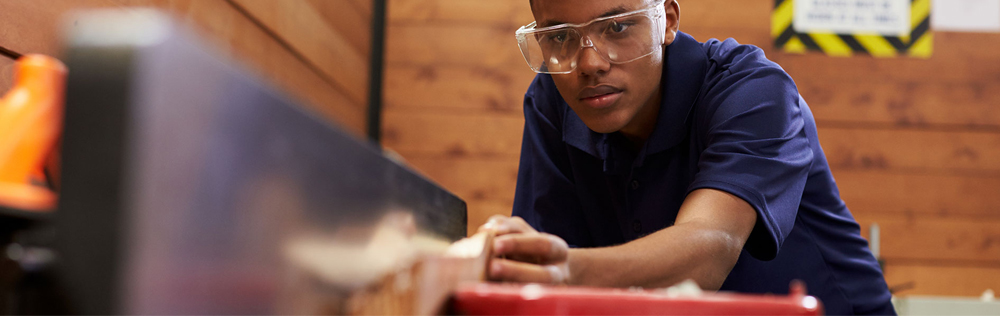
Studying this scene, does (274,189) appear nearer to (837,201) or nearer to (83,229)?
(83,229)

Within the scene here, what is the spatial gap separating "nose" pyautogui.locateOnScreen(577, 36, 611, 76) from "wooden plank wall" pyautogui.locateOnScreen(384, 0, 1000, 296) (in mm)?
1718

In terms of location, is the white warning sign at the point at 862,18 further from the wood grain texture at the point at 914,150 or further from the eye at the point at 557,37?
the eye at the point at 557,37

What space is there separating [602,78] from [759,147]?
10.3 inches

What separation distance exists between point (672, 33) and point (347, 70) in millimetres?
1517

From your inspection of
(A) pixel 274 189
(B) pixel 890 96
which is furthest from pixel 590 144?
(B) pixel 890 96

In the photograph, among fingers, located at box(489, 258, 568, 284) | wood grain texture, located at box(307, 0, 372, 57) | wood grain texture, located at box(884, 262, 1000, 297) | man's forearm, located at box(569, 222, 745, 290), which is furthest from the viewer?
wood grain texture, located at box(884, 262, 1000, 297)

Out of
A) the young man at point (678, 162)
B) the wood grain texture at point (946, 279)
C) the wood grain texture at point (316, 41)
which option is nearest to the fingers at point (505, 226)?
the young man at point (678, 162)

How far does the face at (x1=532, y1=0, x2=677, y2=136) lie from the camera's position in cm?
107

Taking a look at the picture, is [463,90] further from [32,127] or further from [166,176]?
[166,176]

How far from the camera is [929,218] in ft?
9.07

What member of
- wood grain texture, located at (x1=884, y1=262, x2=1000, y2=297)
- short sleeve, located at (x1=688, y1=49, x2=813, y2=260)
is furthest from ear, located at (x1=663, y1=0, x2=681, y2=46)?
wood grain texture, located at (x1=884, y1=262, x2=1000, y2=297)

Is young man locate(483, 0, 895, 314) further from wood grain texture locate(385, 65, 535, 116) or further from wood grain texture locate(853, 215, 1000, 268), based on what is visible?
wood grain texture locate(853, 215, 1000, 268)

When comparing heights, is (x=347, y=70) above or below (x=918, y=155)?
above

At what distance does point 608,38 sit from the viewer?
1.08 metres
